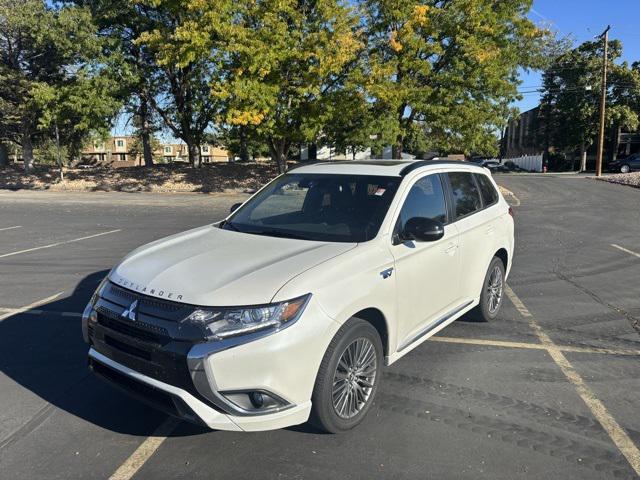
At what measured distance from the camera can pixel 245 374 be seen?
8.64 feet

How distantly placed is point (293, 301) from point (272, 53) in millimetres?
19774

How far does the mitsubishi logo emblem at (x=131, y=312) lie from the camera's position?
2887mm

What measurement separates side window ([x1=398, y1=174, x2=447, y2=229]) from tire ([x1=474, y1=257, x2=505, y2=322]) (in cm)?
109

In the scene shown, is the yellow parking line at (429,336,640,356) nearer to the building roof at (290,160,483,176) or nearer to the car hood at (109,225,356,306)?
the building roof at (290,160,483,176)

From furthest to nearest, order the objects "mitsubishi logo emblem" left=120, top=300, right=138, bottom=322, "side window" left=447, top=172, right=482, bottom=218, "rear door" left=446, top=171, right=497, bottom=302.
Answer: "side window" left=447, top=172, right=482, bottom=218, "rear door" left=446, top=171, right=497, bottom=302, "mitsubishi logo emblem" left=120, top=300, right=138, bottom=322

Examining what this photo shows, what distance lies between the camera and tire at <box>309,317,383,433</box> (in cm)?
290

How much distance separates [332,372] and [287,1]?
2136 cm

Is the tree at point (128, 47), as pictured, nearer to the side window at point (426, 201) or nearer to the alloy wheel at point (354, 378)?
the side window at point (426, 201)

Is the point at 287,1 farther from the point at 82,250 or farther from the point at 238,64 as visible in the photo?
the point at 82,250

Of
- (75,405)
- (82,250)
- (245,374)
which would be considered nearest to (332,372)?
(245,374)

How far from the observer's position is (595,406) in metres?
3.57

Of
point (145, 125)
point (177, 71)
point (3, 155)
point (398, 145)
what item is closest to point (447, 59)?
point (398, 145)

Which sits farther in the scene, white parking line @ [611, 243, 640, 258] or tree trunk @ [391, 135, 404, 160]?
tree trunk @ [391, 135, 404, 160]

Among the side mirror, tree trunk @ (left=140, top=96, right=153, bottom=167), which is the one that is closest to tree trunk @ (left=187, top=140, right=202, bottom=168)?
tree trunk @ (left=140, top=96, right=153, bottom=167)
